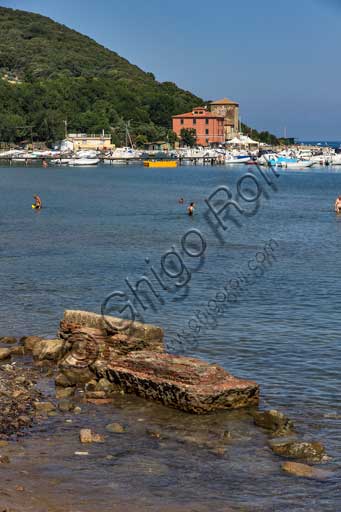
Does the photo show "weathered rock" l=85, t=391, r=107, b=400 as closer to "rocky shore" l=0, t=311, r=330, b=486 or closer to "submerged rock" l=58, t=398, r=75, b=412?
"rocky shore" l=0, t=311, r=330, b=486

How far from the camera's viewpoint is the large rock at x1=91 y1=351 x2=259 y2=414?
63.1 ft

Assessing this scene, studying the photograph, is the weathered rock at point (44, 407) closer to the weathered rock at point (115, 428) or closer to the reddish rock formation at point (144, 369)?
the reddish rock formation at point (144, 369)

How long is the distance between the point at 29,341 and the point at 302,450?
10.6 meters

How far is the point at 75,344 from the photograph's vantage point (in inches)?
882

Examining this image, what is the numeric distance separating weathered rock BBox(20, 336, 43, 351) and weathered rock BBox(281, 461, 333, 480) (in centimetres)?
1064

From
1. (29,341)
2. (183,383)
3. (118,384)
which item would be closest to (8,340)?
(29,341)

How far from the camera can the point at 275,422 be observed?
1855 centimetres

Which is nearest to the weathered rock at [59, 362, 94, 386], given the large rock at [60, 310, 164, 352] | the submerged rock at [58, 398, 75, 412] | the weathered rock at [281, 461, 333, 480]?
the large rock at [60, 310, 164, 352]

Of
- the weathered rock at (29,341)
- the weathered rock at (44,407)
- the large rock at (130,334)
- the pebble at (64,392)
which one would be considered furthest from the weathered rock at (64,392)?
the weathered rock at (29,341)

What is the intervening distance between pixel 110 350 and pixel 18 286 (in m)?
14.7

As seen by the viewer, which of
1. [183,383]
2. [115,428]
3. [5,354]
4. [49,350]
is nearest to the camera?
[115,428]

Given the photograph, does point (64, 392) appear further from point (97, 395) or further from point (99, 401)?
point (99, 401)

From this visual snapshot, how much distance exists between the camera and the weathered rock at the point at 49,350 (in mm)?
23344

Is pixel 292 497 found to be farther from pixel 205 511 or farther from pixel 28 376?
pixel 28 376
